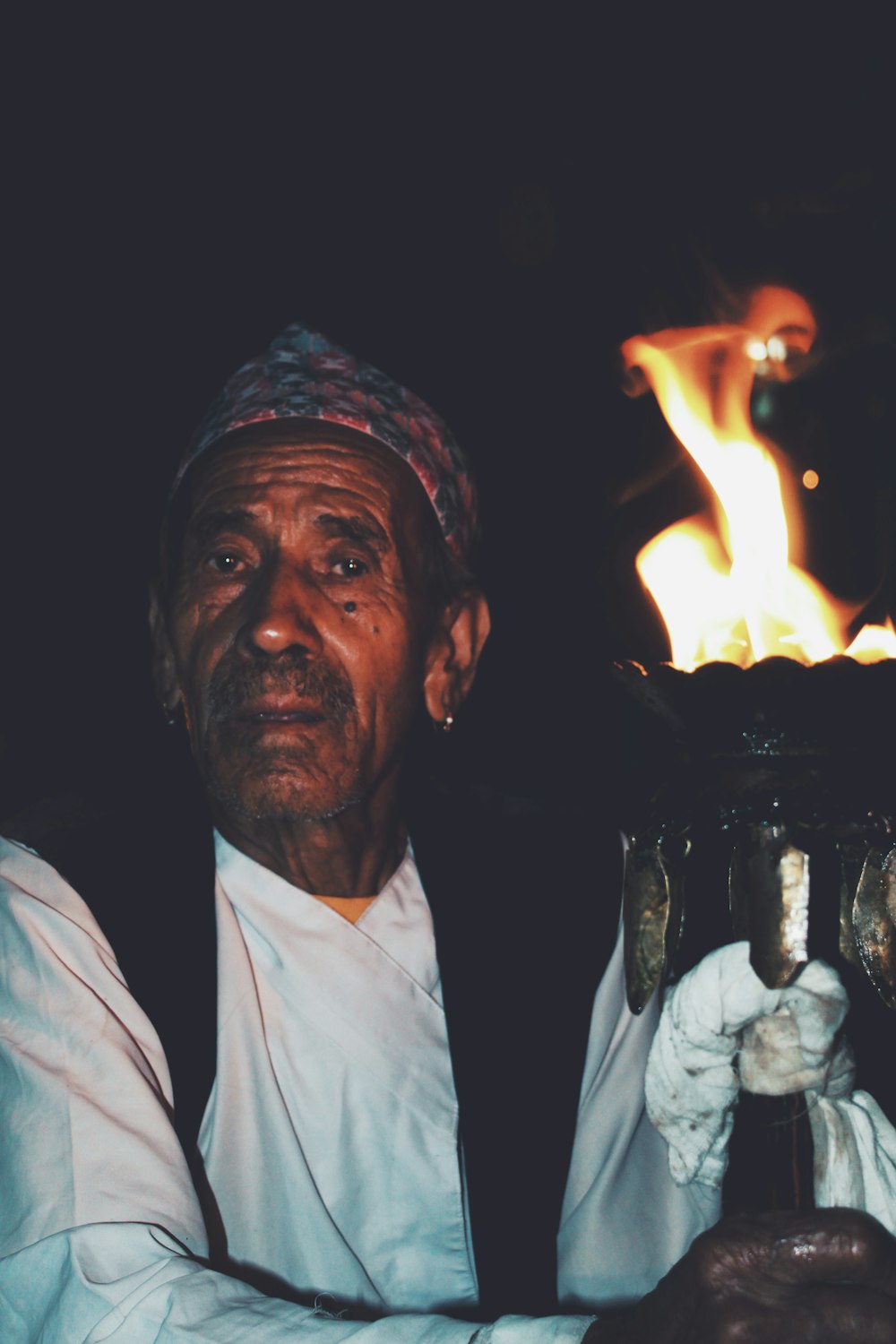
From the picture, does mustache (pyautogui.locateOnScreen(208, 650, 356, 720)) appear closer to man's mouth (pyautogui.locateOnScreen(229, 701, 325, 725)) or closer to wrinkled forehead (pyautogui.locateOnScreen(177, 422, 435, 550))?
man's mouth (pyautogui.locateOnScreen(229, 701, 325, 725))

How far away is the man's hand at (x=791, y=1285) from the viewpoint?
129 cm

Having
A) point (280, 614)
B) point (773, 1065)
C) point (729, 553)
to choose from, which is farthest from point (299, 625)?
point (773, 1065)

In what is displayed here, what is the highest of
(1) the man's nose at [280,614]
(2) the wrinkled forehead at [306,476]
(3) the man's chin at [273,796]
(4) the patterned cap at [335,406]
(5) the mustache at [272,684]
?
(4) the patterned cap at [335,406]

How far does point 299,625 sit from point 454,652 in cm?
71

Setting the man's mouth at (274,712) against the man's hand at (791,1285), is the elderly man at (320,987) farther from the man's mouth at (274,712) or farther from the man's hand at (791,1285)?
the man's hand at (791,1285)

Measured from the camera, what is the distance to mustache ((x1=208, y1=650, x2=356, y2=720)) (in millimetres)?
2492

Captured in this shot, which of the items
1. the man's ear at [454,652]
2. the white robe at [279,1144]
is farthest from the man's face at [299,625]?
the white robe at [279,1144]

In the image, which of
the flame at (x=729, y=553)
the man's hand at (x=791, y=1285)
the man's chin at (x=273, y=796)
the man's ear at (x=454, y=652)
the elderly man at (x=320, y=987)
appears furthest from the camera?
the man's ear at (x=454, y=652)

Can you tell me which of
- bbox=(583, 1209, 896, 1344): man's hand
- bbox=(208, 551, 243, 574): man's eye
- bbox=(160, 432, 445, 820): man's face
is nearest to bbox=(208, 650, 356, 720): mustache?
bbox=(160, 432, 445, 820): man's face

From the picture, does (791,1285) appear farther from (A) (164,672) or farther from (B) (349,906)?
(A) (164,672)

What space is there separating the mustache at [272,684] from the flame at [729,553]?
3.15 feet

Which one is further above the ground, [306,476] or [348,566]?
[306,476]

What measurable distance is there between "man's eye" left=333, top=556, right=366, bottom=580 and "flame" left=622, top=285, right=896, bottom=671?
0.85m

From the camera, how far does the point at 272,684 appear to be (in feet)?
8.19
